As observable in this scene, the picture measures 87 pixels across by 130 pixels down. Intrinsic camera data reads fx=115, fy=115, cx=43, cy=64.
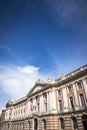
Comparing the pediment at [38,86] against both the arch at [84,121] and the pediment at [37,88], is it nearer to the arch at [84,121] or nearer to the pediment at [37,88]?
the pediment at [37,88]

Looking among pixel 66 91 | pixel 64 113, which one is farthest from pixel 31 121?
pixel 66 91

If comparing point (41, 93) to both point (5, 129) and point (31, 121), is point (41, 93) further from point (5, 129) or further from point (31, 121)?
point (5, 129)

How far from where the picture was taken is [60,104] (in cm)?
2939

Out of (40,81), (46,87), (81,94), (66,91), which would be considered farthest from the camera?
(40,81)

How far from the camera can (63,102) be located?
2830 cm

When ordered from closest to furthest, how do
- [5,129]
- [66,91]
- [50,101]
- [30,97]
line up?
[66,91]
[50,101]
[30,97]
[5,129]

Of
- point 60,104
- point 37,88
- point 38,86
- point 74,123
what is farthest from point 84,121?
point 37,88

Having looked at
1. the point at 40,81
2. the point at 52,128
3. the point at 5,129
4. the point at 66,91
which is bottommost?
the point at 5,129

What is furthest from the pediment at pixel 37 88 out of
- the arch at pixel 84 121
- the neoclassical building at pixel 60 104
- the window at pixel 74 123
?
the arch at pixel 84 121

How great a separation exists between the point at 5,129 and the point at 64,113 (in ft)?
128

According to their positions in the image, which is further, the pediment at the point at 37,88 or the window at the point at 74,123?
the pediment at the point at 37,88

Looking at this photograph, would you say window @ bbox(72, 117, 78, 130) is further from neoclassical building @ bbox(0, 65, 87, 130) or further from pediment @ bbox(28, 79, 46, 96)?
pediment @ bbox(28, 79, 46, 96)

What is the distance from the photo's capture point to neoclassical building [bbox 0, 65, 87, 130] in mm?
24572

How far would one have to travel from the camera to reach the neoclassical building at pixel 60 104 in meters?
24.6
